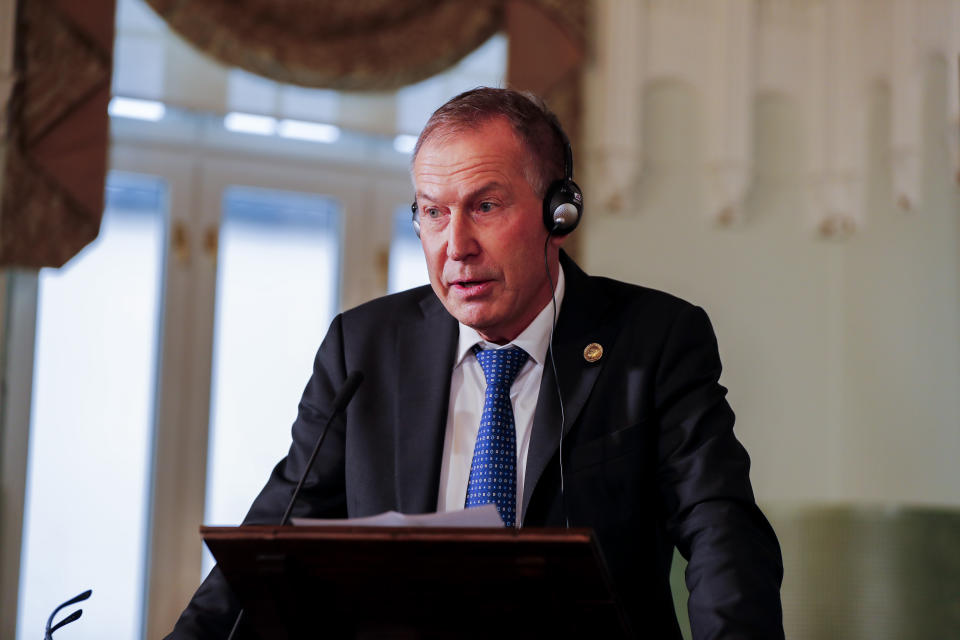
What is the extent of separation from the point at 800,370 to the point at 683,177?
0.95 metres

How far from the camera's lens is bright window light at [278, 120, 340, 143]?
13.8ft

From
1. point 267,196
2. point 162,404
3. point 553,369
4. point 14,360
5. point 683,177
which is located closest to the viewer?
point 553,369

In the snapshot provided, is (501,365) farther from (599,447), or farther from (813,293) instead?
(813,293)

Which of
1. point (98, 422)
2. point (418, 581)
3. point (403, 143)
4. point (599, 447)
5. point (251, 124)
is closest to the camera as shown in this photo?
point (418, 581)

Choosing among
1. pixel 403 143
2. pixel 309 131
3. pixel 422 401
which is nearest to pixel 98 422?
pixel 309 131

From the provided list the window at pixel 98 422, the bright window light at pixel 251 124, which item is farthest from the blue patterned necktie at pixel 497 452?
the bright window light at pixel 251 124

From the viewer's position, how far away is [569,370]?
6.54 ft

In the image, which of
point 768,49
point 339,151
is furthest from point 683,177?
point 339,151

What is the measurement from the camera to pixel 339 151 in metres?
4.32

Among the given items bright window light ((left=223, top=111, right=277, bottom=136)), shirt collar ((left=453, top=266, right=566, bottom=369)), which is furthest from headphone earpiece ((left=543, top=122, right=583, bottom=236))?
bright window light ((left=223, top=111, right=277, bottom=136))

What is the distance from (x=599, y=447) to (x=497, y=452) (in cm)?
18

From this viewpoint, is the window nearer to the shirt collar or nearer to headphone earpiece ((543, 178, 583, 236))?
the shirt collar

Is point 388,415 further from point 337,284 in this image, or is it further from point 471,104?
point 337,284

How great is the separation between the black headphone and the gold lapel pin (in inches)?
8.2
